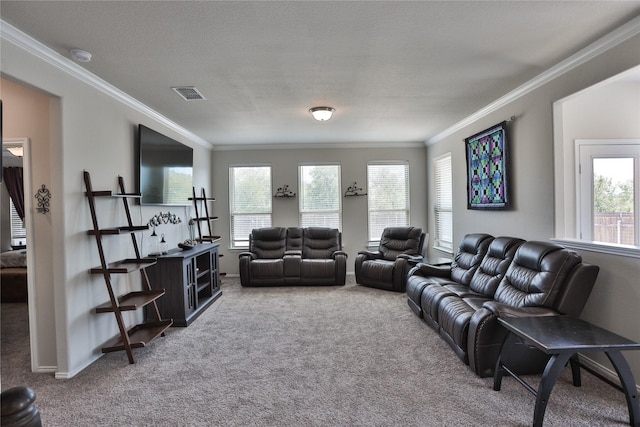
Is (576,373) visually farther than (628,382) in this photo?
Yes

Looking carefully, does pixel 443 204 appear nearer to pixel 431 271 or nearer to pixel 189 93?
pixel 431 271

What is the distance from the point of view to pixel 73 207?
2842mm

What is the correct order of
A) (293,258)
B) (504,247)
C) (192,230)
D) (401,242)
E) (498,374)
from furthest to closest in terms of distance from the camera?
(401,242) → (293,258) → (192,230) → (504,247) → (498,374)

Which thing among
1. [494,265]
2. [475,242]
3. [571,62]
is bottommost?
[494,265]

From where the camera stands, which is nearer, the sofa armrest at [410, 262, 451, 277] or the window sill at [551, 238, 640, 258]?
the window sill at [551, 238, 640, 258]

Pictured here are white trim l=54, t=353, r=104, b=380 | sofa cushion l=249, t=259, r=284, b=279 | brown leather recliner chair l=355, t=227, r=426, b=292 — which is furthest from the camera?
sofa cushion l=249, t=259, r=284, b=279

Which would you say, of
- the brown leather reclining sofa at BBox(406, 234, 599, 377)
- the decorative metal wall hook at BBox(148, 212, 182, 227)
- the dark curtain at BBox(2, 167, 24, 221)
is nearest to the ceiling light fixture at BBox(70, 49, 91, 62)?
the decorative metal wall hook at BBox(148, 212, 182, 227)

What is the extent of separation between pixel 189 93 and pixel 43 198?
1.67 m

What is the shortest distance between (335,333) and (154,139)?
3188mm

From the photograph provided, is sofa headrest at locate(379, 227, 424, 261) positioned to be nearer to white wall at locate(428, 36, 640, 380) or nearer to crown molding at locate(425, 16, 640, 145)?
white wall at locate(428, 36, 640, 380)

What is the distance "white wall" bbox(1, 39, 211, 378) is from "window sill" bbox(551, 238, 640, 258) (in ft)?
14.3

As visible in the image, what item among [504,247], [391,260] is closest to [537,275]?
[504,247]

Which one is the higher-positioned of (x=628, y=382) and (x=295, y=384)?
(x=628, y=382)

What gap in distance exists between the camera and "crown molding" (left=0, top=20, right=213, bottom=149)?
2.22 m
